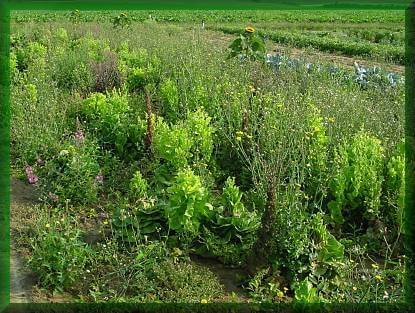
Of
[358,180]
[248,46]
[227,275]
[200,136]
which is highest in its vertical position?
[248,46]

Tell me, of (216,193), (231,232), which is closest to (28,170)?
(216,193)

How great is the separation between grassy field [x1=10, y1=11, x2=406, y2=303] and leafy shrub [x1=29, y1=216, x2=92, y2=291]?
11 millimetres

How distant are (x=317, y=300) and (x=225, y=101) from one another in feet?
9.69

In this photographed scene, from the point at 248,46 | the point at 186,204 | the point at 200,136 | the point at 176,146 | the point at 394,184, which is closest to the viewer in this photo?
the point at 186,204

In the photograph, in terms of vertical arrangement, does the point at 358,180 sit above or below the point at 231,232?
above

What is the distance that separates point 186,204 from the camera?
3922 millimetres

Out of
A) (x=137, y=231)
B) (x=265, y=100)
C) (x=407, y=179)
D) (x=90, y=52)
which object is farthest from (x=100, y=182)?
(x=90, y=52)

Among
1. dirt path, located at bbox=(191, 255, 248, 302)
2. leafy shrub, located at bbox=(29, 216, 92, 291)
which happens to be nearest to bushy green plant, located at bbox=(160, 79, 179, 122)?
dirt path, located at bbox=(191, 255, 248, 302)

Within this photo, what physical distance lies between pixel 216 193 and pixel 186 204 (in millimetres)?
1078

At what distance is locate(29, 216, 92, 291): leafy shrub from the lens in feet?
11.7

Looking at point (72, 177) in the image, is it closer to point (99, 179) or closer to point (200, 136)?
point (99, 179)

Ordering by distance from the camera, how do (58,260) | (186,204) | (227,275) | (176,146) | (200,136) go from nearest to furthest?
(58,260), (227,275), (186,204), (176,146), (200,136)

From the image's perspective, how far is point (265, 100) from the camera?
5500 mm

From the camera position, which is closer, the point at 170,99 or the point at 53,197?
the point at 53,197
